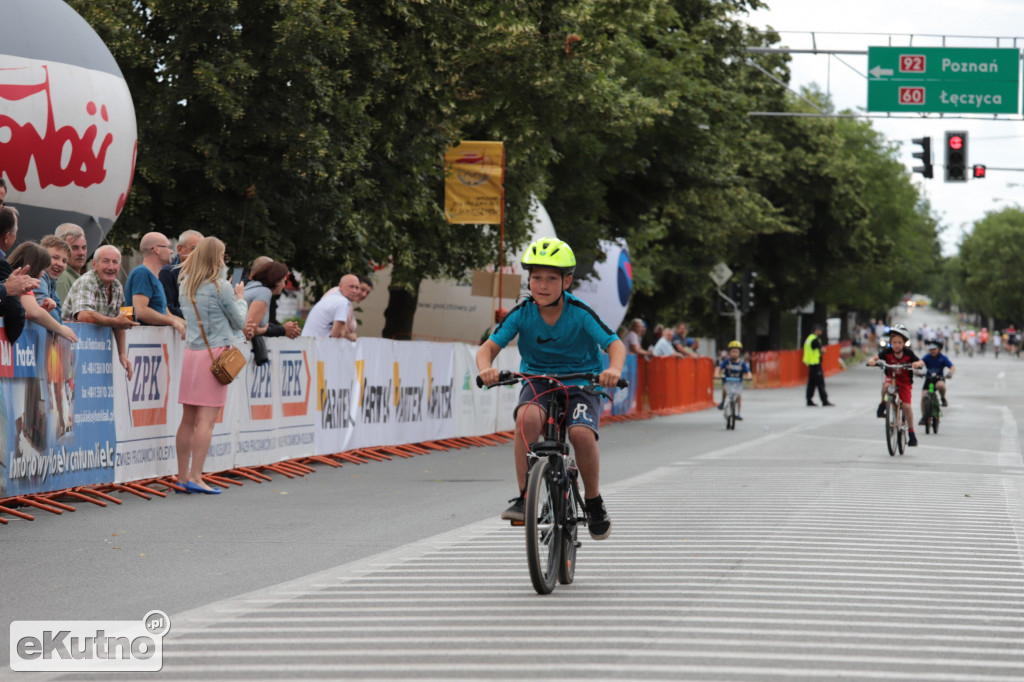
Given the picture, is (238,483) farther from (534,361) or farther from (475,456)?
(534,361)

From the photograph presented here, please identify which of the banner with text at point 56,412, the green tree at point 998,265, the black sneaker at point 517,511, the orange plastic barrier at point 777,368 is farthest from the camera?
the green tree at point 998,265

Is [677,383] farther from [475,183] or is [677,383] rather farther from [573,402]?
[573,402]

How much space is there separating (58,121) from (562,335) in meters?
8.51

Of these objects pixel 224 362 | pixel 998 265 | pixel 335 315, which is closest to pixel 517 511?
pixel 224 362

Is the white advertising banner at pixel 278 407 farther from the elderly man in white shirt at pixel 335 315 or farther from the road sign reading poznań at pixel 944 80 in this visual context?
the road sign reading poznań at pixel 944 80

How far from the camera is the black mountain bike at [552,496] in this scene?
6.96 m

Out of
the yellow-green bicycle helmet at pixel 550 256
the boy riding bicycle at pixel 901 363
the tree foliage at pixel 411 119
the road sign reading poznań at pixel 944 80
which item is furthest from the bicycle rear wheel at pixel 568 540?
the road sign reading poznań at pixel 944 80

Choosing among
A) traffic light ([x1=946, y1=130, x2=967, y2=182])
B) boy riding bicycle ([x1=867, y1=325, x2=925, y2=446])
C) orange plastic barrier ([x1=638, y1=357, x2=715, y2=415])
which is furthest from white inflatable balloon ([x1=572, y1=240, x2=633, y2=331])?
boy riding bicycle ([x1=867, y1=325, x2=925, y2=446])

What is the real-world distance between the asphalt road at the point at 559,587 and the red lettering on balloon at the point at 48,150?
385cm

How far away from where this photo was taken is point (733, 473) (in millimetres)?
15008

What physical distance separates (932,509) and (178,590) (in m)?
6.53

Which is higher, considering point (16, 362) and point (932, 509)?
point (16, 362)

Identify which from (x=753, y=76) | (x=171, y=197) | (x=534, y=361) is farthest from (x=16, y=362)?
(x=753, y=76)

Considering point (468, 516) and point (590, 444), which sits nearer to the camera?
point (590, 444)
